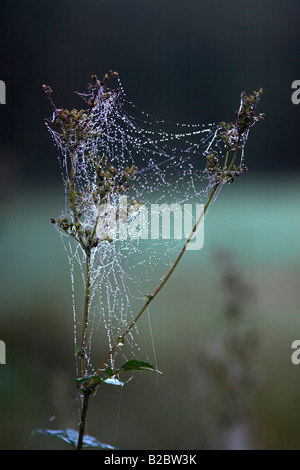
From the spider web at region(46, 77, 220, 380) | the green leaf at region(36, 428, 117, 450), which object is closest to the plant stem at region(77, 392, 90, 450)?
the green leaf at region(36, 428, 117, 450)

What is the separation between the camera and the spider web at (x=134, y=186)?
0.61m

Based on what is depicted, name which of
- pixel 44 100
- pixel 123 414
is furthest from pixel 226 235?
pixel 44 100

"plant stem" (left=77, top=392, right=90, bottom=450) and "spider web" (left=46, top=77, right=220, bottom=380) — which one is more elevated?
"spider web" (left=46, top=77, right=220, bottom=380)

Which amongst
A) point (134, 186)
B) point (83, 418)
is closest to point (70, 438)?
point (83, 418)

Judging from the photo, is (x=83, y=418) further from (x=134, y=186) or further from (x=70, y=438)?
(x=134, y=186)

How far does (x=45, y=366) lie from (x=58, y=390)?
26 cm

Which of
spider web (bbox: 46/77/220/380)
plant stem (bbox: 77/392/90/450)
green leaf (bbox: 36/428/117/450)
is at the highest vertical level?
spider web (bbox: 46/77/220/380)

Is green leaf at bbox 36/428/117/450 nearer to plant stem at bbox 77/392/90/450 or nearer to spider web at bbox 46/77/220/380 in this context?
plant stem at bbox 77/392/90/450

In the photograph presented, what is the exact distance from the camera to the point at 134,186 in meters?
0.94

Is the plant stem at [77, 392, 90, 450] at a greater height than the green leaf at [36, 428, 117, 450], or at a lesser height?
greater

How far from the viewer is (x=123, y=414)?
3.84ft

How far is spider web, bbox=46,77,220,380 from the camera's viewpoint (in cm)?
61

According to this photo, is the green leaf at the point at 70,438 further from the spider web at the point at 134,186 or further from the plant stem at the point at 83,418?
the spider web at the point at 134,186

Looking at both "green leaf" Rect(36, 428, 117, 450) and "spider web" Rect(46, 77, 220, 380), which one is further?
"spider web" Rect(46, 77, 220, 380)
